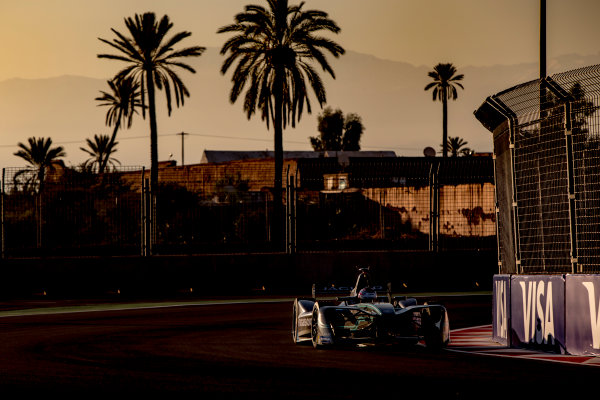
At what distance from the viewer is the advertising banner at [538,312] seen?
11.7 m

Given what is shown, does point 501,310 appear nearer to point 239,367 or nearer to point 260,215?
point 239,367

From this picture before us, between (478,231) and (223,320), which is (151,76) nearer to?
(478,231)

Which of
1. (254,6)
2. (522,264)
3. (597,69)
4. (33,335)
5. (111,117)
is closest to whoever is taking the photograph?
(597,69)

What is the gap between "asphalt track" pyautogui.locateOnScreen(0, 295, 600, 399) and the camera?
885cm

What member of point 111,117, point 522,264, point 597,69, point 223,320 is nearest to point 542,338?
point 522,264

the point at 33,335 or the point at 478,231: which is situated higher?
the point at 478,231

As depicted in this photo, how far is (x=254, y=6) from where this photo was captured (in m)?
40.3

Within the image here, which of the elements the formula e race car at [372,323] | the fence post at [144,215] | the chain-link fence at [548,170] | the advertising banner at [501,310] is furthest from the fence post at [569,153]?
the fence post at [144,215]

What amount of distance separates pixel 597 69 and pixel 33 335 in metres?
9.32

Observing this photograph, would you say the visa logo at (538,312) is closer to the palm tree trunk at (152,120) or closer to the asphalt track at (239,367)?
the asphalt track at (239,367)

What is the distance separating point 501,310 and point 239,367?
14.6ft

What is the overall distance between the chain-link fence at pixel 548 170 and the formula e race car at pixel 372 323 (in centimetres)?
159

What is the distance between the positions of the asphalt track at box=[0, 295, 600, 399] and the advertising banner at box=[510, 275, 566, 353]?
2.78 feet

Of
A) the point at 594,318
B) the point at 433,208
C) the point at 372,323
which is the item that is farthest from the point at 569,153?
the point at 433,208
